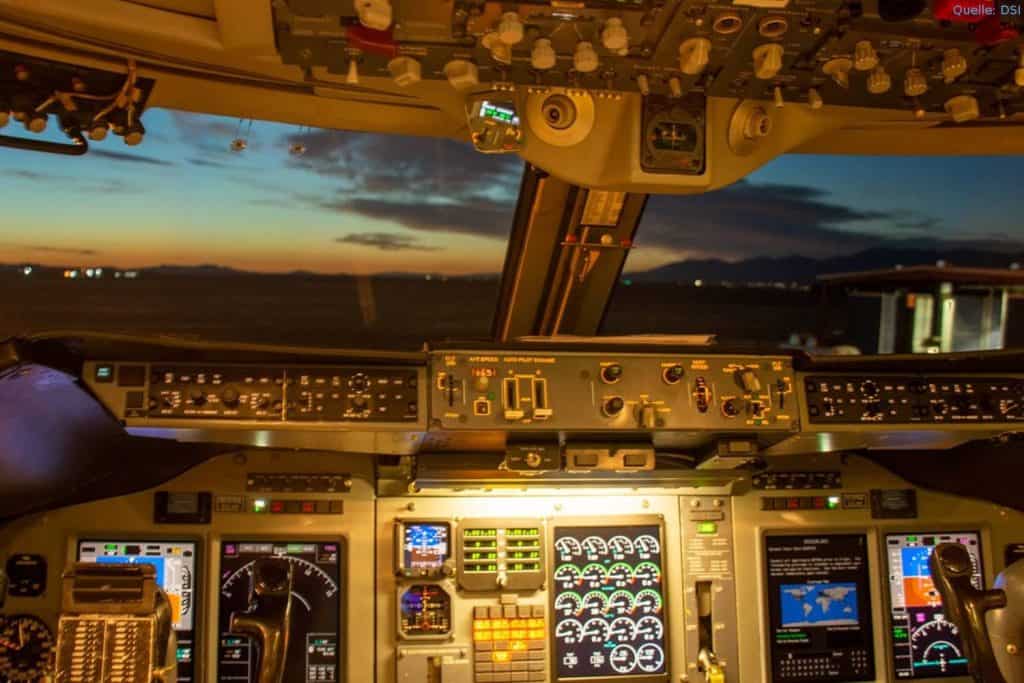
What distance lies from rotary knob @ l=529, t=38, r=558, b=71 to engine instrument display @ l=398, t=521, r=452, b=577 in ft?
5.05

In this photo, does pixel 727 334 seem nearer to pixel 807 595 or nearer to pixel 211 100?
pixel 807 595

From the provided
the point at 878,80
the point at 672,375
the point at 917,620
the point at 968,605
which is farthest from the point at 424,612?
the point at 878,80

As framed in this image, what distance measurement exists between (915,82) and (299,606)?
219cm

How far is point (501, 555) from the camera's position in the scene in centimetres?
309

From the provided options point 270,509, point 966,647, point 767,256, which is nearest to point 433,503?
point 270,509

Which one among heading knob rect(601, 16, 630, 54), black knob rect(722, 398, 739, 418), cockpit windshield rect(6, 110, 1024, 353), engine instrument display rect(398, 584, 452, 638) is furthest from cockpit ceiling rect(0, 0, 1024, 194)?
engine instrument display rect(398, 584, 452, 638)

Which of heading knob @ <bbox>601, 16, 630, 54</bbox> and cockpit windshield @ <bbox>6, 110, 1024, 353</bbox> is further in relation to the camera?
cockpit windshield @ <bbox>6, 110, 1024, 353</bbox>

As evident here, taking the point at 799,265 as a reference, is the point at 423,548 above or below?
below

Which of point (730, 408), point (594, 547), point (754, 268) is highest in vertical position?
point (754, 268)

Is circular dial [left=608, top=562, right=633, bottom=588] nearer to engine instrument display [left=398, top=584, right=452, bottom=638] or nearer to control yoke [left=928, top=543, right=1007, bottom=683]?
engine instrument display [left=398, top=584, right=452, bottom=638]

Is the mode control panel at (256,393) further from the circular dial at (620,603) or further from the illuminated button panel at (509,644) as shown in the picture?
the circular dial at (620,603)

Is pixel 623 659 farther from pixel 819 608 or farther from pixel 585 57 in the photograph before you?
pixel 585 57

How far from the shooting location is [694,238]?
496 centimetres

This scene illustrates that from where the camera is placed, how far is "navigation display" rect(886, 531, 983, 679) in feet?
10.7
